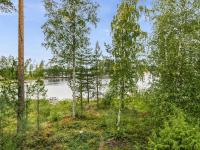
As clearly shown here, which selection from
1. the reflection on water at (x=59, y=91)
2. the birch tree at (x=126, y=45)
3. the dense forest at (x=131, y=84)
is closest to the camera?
the dense forest at (x=131, y=84)

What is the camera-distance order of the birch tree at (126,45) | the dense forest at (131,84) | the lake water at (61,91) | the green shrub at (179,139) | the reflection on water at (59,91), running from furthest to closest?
the reflection on water at (59,91) < the lake water at (61,91) < the birch tree at (126,45) < the dense forest at (131,84) < the green shrub at (179,139)

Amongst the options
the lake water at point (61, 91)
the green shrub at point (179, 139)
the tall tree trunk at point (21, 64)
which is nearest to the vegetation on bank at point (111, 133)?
the green shrub at point (179, 139)

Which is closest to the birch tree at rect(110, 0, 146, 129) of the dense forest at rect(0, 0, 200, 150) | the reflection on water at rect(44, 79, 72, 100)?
the dense forest at rect(0, 0, 200, 150)

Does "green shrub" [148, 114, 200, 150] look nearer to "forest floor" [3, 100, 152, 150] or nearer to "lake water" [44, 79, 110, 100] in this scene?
"forest floor" [3, 100, 152, 150]

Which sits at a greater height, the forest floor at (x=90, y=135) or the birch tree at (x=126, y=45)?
the birch tree at (x=126, y=45)

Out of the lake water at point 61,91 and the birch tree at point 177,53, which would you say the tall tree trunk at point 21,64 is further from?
the lake water at point 61,91

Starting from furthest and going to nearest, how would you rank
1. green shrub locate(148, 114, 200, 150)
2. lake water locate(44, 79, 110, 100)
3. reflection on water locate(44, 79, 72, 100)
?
reflection on water locate(44, 79, 72, 100) < lake water locate(44, 79, 110, 100) < green shrub locate(148, 114, 200, 150)

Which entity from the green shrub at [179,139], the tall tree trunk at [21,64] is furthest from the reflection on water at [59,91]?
the green shrub at [179,139]

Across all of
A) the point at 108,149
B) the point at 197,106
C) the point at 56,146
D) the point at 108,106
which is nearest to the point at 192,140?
the point at 197,106

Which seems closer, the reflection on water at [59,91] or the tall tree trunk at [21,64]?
the tall tree trunk at [21,64]

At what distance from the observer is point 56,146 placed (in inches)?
731

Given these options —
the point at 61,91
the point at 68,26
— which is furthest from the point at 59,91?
the point at 68,26

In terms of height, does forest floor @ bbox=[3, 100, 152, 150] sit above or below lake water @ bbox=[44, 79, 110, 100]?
below

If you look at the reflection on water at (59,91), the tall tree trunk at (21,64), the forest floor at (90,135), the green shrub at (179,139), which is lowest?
the forest floor at (90,135)
